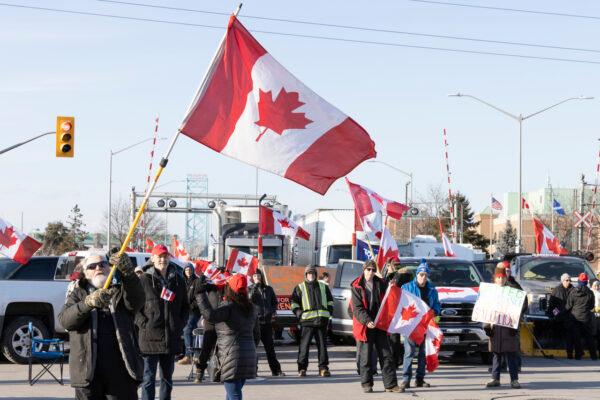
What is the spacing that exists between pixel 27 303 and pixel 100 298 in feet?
40.4

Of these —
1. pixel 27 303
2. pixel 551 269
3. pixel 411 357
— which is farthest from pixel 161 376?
pixel 551 269

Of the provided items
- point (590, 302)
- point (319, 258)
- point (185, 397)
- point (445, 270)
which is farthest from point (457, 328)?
point (319, 258)

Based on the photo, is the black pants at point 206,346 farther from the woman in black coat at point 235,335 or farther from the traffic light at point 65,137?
the traffic light at point 65,137

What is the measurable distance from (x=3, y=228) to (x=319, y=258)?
65.0ft

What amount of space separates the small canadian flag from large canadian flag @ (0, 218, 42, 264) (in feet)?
27.7

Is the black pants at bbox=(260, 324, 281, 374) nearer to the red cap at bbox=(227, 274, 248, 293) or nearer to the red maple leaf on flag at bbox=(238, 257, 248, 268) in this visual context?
the red maple leaf on flag at bbox=(238, 257, 248, 268)

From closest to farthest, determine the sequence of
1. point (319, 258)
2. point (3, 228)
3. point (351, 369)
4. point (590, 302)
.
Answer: point (351, 369), point (3, 228), point (590, 302), point (319, 258)

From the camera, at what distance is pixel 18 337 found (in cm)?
1980

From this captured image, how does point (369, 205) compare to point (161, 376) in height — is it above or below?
above

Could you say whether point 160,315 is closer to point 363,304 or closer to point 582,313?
point 363,304

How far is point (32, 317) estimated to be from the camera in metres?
19.9

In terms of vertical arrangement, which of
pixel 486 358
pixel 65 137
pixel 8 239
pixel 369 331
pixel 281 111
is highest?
pixel 65 137

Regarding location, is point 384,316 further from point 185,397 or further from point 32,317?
point 32,317

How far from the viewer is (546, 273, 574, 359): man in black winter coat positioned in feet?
73.9
